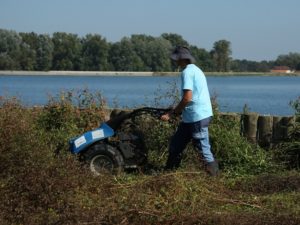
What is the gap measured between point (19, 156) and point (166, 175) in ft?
5.16

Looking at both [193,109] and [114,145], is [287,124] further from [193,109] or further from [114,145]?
[114,145]

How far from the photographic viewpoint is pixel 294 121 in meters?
9.56

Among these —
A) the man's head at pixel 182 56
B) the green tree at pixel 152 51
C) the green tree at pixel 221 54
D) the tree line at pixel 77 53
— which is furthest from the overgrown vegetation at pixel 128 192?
the green tree at pixel 221 54

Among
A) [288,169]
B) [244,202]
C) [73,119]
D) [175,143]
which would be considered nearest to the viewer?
[244,202]

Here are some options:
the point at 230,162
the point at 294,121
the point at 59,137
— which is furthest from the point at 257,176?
the point at 59,137

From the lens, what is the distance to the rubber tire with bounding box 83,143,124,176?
28.7ft

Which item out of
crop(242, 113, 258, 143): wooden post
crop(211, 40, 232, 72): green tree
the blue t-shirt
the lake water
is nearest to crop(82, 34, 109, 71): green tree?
the lake water

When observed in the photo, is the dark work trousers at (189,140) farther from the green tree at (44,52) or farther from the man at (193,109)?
→ the green tree at (44,52)

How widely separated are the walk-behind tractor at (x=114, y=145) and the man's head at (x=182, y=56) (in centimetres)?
70

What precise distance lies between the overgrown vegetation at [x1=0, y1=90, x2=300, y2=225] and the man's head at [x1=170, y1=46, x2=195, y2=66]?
1.25 meters

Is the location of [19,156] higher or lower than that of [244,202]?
higher

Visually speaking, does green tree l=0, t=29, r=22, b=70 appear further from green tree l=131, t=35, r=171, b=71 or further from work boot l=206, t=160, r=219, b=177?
work boot l=206, t=160, r=219, b=177

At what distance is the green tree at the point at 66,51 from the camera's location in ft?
282

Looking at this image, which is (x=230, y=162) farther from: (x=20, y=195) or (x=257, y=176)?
(x=20, y=195)
